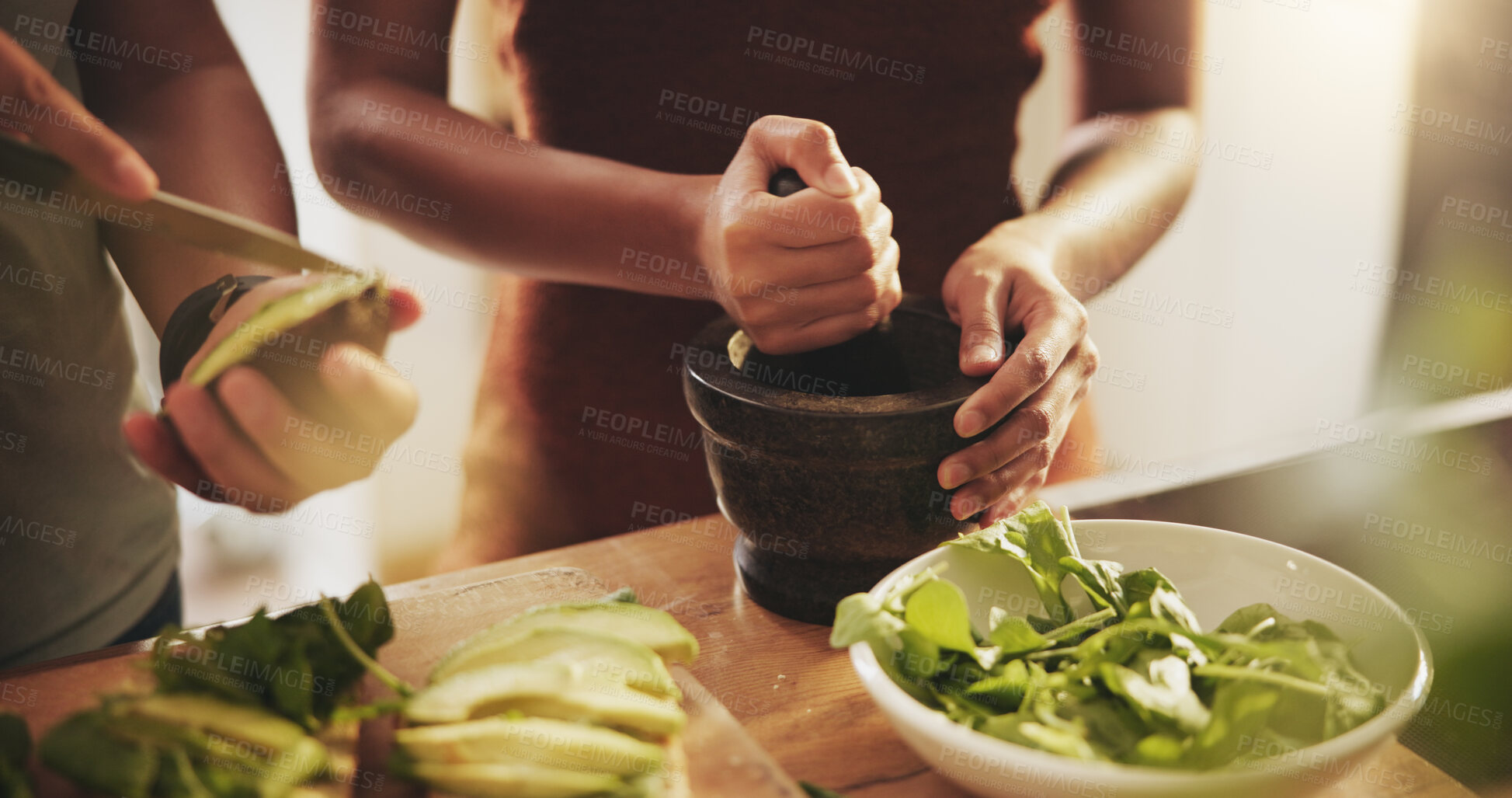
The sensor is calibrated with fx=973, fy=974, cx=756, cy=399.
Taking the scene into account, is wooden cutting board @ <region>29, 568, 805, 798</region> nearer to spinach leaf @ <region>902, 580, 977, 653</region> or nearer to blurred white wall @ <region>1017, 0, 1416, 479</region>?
spinach leaf @ <region>902, 580, 977, 653</region>

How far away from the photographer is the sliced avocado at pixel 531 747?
65cm

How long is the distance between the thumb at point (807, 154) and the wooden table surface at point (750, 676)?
0.45 m

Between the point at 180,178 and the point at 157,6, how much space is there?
0.74 ft

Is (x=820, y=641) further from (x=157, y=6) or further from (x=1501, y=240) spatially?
(x=1501, y=240)

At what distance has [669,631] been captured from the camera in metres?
0.83

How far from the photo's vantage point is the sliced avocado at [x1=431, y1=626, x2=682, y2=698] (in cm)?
75

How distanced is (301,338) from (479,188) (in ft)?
1.88

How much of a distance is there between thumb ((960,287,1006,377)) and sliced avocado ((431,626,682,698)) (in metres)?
0.45

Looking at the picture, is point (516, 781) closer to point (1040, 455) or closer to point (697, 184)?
point (1040, 455)

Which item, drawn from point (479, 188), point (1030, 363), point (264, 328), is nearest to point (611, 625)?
point (264, 328)

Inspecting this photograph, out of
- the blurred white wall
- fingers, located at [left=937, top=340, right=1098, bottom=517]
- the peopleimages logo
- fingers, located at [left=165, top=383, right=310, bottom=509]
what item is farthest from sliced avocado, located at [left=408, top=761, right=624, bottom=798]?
the blurred white wall

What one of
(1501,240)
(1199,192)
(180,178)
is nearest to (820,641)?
(180,178)

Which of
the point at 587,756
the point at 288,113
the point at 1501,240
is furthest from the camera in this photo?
the point at 1501,240

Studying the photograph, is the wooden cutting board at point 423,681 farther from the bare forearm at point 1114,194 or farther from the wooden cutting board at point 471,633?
the bare forearm at point 1114,194
